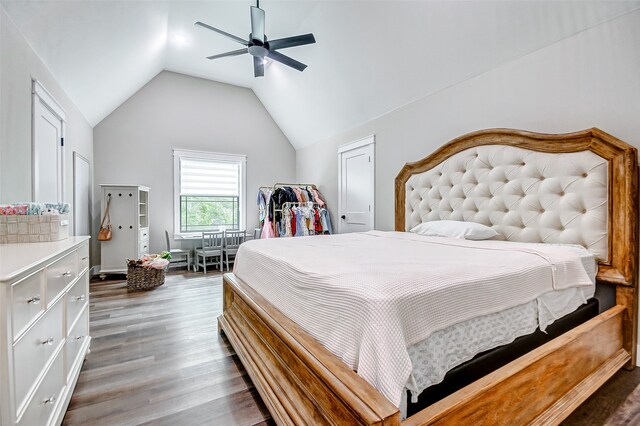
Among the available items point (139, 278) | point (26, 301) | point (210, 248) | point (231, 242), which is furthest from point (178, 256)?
point (26, 301)

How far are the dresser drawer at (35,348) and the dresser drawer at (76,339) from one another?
0.18 m

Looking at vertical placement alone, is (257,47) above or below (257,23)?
below

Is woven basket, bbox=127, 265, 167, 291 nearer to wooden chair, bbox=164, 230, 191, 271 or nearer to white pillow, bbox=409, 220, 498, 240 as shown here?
wooden chair, bbox=164, 230, 191, 271

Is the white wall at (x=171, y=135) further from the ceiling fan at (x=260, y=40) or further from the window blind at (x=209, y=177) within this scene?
the ceiling fan at (x=260, y=40)

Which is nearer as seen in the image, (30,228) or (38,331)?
(38,331)

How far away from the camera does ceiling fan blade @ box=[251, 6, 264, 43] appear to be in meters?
2.88

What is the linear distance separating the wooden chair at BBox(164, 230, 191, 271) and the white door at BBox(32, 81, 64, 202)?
1.97 m

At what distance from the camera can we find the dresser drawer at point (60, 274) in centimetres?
125

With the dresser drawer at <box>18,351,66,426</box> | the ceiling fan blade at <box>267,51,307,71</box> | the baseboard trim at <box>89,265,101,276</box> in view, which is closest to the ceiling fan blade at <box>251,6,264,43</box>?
the ceiling fan blade at <box>267,51,307,71</box>

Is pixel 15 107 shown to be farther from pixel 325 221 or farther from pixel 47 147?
pixel 325 221

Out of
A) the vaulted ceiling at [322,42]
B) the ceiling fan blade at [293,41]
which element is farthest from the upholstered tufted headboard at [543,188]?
the ceiling fan blade at [293,41]

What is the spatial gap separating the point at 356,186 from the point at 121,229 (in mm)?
3625

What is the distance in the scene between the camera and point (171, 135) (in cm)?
528

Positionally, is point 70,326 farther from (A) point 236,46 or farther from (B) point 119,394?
(A) point 236,46
